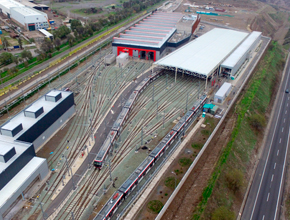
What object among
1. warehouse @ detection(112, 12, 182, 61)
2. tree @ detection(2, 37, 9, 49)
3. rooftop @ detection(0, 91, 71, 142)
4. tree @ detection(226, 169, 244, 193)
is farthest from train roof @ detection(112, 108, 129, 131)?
tree @ detection(2, 37, 9, 49)

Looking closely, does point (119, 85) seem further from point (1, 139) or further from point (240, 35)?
point (240, 35)

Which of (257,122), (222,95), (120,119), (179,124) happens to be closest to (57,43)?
(120,119)

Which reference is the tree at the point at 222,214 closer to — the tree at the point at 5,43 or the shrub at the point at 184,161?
the shrub at the point at 184,161

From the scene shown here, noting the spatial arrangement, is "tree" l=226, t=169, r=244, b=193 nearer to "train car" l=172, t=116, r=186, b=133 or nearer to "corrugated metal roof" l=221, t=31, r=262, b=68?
"train car" l=172, t=116, r=186, b=133

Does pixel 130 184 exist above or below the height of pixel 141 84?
below

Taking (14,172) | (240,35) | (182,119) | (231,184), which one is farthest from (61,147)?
(240,35)

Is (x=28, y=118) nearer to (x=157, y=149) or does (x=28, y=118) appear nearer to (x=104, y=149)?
(x=104, y=149)
